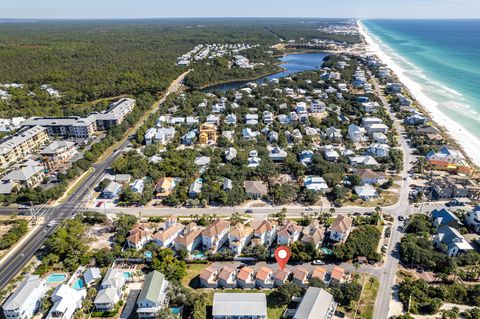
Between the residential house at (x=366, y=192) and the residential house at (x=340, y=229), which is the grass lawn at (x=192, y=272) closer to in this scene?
the residential house at (x=340, y=229)

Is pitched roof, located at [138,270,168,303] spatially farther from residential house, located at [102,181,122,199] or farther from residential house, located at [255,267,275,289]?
residential house, located at [102,181,122,199]

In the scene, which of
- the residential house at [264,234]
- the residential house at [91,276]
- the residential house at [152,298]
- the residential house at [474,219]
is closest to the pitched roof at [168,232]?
the residential house at [152,298]

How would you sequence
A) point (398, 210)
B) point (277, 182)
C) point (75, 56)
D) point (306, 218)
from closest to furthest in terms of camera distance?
1. point (306, 218)
2. point (398, 210)
3. point (277, 182)
4. point (75, 56)

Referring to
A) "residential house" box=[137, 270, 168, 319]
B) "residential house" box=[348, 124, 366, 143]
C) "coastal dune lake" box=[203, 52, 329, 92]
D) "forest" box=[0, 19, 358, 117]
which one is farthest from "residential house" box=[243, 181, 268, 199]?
"coastal dune lake" box=[203, 52, 329, 92]

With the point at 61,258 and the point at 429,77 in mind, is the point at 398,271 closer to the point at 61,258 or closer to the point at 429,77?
the point at 61,258

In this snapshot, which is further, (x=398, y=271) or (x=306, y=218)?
(x=306, y=218)

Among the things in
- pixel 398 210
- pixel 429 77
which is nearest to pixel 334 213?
pixel 398 210

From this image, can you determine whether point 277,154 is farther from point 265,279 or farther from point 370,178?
point 265,279
